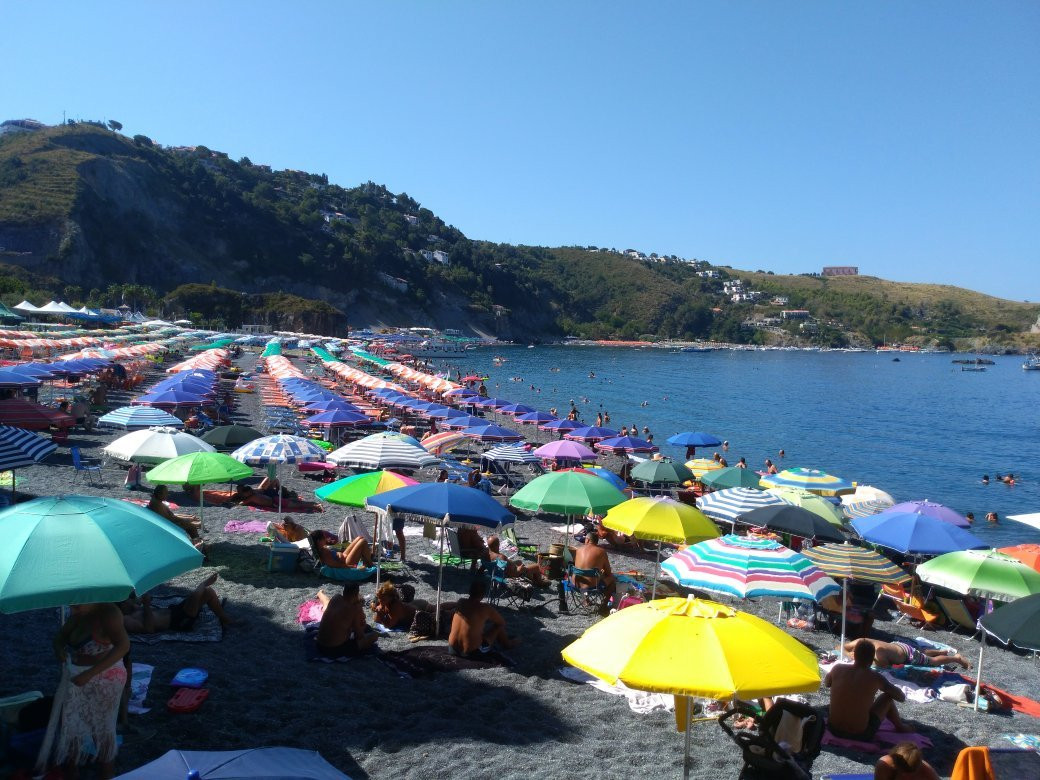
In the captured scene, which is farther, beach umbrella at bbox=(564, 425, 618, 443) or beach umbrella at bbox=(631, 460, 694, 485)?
beach umbrella at bbox=(564, 425, 618, 443)

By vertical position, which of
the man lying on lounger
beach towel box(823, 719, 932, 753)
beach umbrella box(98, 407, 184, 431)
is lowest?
beach towel box(823, 719, 932, 753)

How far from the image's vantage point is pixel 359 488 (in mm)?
9008

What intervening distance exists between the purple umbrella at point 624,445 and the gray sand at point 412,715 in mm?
14924

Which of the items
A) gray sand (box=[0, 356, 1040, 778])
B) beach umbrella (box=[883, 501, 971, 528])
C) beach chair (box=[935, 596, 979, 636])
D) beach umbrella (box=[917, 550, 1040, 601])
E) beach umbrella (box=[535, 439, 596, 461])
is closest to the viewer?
gray sand (box=[0, 356, 1040, 778])

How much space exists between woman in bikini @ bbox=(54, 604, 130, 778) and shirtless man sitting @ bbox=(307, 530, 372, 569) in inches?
189

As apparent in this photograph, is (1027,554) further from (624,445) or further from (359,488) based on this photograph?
(624,445)

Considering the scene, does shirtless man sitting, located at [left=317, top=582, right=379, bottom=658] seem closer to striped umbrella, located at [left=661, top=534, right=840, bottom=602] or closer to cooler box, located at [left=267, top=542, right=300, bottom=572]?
cooler box, located at [left=267, top=542, right=300, bottom=572]

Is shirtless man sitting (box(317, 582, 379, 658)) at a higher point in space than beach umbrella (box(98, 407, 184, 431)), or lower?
lower

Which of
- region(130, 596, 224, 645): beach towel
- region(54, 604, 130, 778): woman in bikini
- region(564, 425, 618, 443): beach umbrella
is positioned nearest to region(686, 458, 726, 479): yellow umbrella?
region(564, 425, 618, 443): beach umbrella

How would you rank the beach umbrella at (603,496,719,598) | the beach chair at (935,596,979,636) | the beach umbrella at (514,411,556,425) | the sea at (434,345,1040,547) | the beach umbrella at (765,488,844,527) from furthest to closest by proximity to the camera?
the sea at (434,345,1040,547), the beach umbrella at (514,411,556,425), the beach umbrella at (765,488,844,527), the beach chair at (935,596,979,636), the beach umbrella at (603,496,719,598)

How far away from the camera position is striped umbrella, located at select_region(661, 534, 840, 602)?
21.5 feet

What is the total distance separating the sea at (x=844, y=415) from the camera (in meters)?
32.6

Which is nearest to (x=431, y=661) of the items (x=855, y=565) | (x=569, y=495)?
(x=569, y=495)

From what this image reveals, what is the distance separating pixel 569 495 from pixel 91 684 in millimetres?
6114
